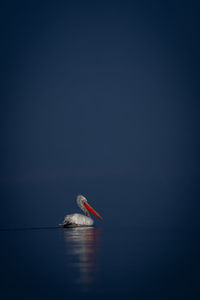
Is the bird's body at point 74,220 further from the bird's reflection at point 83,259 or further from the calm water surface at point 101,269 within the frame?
the bird's reflection at point 83,259

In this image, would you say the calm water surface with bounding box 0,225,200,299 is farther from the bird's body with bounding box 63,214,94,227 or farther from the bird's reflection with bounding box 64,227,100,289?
the bird's body with bounding box 63,214,94,227

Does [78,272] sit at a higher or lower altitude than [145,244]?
lower

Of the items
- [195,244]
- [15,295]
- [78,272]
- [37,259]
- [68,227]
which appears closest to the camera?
[15,295]

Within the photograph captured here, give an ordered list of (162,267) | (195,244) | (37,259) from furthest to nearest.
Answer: (195,244), (37,259), (162,267)

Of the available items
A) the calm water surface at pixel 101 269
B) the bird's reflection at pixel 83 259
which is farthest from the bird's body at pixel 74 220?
the bird's reflection at pixel 83 259

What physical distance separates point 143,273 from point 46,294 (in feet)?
7.05

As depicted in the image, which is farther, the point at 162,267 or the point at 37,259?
the point at 37,259

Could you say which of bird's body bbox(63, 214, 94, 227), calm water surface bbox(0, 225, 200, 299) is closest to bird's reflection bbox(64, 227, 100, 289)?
calm water surface bbox(0, 225, 200, 299)

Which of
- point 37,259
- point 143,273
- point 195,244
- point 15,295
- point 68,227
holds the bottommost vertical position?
point 15,295

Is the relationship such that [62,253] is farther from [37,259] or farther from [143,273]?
[143,273]

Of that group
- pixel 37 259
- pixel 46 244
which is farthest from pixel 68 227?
pixel 37 259

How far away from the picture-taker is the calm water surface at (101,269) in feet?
26.7

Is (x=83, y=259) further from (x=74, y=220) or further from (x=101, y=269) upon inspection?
(x=74, y=220)

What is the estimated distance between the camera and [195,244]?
1426 cm
